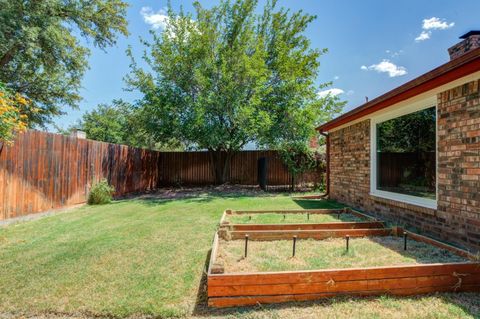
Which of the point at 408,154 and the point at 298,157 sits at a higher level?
the point at 298,157

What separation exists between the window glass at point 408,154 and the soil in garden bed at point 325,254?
4.42 ft

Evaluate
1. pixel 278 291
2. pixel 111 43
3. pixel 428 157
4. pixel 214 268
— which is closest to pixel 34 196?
pixel 214 268

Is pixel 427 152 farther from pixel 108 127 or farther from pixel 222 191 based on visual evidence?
pixel 108 127

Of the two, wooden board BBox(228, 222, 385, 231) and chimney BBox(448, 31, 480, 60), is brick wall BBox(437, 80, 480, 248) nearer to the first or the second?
wooden board BBox(228, 222, 385, 231)

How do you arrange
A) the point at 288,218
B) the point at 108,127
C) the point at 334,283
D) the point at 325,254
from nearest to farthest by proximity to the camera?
the point at 334,283, the point at 325,254, the point at 288,218, the point at 108,127

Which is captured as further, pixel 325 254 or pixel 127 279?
pixel 325 254

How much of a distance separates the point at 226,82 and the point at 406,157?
8.57 metres

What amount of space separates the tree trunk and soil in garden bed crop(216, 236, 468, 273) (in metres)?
10.5

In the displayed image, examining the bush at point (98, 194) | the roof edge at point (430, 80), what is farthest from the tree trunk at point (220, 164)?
the roof edge at point (430, 80)

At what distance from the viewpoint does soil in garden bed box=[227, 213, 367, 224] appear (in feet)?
19.4

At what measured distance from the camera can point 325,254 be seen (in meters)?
3.84

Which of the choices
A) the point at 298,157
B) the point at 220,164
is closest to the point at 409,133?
the point at 298,157

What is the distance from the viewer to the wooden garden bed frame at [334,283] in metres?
2.71

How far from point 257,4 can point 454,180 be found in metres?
13.2
